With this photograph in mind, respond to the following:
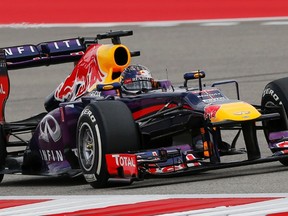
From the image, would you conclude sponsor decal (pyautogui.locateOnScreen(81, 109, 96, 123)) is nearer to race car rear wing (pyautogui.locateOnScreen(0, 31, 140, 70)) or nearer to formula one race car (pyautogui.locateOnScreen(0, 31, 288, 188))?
formula one race car (pyautogui.locateOnScreen(0, 31, 288, 188))

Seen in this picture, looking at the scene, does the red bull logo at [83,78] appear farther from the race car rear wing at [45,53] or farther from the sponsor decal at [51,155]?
the sponsor decal at [51,155]

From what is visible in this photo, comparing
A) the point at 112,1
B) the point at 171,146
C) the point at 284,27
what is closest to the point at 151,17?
the point at 112,1

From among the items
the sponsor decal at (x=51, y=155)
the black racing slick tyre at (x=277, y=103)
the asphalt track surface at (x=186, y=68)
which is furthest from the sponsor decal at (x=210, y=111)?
the sponsor decal at (x=51, y=155)

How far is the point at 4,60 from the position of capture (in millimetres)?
12031

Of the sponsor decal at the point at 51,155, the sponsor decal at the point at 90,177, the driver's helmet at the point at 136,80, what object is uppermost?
the driver's helmet at the point at 136,80

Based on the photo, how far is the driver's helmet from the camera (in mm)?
10922

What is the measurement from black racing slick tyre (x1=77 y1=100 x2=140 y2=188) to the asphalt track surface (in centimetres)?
18

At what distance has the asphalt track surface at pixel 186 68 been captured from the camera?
9914 millimetres

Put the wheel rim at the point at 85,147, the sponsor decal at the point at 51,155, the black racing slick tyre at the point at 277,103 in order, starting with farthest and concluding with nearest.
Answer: the sponsor decal at the point at 51,155, the black racing slick tyre at the point at 277,103, the wheel rim at the point at 85,147

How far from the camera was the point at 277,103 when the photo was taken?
10.5 m

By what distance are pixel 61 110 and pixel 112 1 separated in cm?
1707

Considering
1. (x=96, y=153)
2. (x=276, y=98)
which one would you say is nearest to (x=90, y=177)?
(x=96, y=153)

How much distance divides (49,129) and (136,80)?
984 mm

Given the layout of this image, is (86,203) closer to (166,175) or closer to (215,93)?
(166,175)
